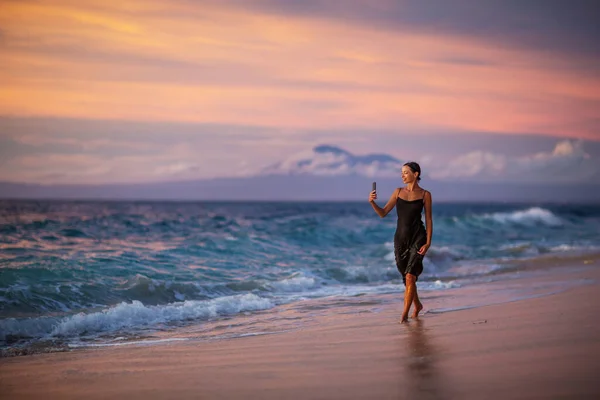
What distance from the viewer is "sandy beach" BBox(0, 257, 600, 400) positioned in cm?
452

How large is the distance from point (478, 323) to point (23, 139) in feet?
62.6

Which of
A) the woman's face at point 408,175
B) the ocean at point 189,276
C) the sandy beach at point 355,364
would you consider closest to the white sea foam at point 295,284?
the ocean at point 189,276

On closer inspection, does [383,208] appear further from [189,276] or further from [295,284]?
[189,276]

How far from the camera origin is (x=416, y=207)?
24.1ft

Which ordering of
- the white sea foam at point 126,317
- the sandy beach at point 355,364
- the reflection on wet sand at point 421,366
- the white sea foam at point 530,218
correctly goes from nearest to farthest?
the reflection on wet sand at point 421,366 < the sandy beach at point 355,364 < the white sea foam at point 126,317 < the white sea foam at point 530,218

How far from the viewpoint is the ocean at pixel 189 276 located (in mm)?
8148

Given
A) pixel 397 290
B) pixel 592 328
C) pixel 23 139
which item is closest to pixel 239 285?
pixel 397 290

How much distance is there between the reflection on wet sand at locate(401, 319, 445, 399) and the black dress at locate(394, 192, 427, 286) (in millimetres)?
813

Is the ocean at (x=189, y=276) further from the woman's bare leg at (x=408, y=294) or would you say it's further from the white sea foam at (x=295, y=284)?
the woman's bare leg at (x=408, y=294)

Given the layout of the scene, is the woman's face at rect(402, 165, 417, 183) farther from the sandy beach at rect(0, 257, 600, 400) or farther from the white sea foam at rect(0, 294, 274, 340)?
the white sea foam at rect(0, 294, 274, 340)

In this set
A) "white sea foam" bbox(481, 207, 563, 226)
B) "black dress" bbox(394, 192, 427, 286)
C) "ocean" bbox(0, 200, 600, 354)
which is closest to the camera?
"black dress" bbox(394, 192, 427, 286)

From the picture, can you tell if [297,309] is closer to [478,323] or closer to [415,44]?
[478,323]

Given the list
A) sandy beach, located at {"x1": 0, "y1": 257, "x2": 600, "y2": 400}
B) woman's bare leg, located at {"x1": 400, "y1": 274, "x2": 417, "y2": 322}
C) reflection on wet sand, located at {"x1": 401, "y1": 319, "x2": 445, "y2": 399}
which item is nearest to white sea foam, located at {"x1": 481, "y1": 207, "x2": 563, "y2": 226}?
woman's bare leg, located at {"x1": 400, "y1": 274, "x2": 417, "y2": 322}

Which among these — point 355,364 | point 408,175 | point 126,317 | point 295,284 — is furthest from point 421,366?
point 295,284
